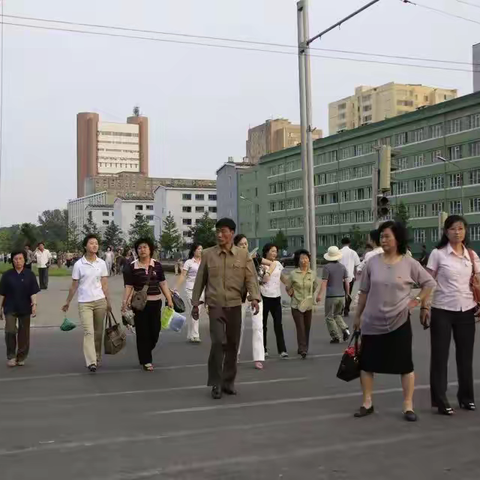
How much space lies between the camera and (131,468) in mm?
4781

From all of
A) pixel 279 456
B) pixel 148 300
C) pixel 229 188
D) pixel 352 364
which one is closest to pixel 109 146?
pixel 229 188

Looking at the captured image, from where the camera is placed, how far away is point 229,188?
11788cm

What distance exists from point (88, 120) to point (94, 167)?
1353 cm

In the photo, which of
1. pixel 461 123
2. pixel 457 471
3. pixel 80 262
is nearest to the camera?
pixel 457 471

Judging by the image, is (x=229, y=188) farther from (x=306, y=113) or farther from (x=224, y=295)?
(x=224, y=295)

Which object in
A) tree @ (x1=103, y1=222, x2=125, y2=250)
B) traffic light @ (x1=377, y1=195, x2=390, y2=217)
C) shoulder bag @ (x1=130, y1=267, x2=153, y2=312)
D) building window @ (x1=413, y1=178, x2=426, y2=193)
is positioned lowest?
shoulder bag @ (x1=130, y1=267, x2=153, y2=312)

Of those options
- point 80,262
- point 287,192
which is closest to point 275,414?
point 80,262

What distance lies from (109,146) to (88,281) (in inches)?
7467

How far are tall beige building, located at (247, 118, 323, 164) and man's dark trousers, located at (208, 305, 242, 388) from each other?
401 ft

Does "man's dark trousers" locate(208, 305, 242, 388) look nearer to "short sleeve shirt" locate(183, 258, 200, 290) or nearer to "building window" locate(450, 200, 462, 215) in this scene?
"short sleeve shirt" locate(183, 258, 200, 290)

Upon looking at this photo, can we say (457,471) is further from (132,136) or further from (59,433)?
(132,136)

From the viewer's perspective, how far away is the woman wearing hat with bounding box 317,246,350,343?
11680 mm

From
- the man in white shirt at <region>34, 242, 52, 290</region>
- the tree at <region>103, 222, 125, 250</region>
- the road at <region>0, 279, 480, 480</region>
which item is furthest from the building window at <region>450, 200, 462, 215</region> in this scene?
the road at <region>0, 279, 480, 480</region>

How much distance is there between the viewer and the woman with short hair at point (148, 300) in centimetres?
911
